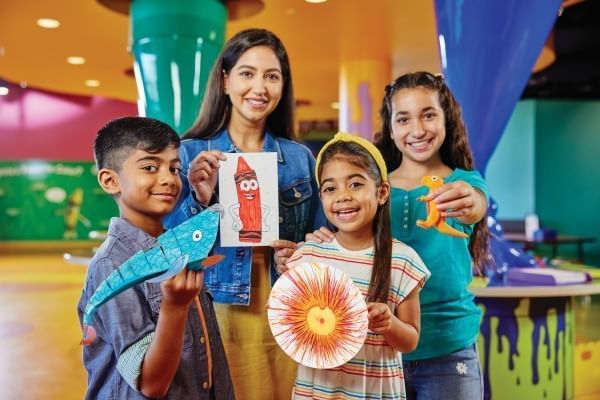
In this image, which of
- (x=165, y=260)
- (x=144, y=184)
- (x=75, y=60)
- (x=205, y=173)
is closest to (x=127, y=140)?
(x=144, y=184)

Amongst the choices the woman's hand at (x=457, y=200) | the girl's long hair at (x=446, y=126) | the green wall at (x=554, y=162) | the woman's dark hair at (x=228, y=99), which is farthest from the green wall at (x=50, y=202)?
the woman's hand at (x=457, y=200)

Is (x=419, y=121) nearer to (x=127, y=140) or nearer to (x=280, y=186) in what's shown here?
(x=280, y=186)

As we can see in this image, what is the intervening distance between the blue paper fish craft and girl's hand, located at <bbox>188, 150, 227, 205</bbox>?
0.35 meters

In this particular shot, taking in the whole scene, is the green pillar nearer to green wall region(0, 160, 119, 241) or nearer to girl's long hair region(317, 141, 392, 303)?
girl's long hair region(317, 141, 392, 303)

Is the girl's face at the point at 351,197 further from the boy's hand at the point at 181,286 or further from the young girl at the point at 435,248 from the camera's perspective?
the boy's hand at the point at 181,286

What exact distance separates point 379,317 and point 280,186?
1.77ft

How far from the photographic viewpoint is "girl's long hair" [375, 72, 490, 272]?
141 cm

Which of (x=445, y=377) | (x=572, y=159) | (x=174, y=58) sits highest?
(x=174, y=58)

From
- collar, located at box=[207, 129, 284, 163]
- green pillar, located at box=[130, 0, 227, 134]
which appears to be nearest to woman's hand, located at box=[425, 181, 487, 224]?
collar, located at box=[207, 129, 284, 163]

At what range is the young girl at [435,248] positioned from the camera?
1.39 m

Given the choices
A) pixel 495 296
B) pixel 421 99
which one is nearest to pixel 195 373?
pixel 421 99

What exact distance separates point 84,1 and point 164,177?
463cm

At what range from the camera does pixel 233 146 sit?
5.06 feet

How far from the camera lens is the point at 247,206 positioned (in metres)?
1.40
